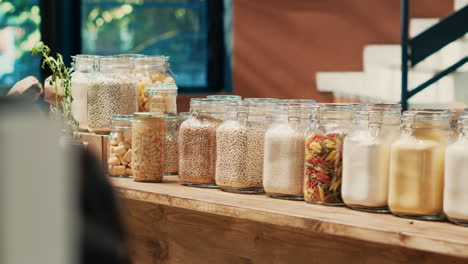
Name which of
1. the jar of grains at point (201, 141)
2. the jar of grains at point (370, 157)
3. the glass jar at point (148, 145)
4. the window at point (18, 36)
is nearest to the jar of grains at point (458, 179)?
the jar of grains at point (370, 157)

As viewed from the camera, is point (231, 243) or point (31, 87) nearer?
point (231, 243)

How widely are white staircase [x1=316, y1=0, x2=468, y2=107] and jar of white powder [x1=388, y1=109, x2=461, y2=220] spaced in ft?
9.17

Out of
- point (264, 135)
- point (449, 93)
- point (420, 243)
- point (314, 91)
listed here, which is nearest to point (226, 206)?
point (264, 135)

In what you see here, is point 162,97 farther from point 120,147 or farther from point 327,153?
point 327,153

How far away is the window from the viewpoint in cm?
454

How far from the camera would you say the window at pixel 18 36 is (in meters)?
4.54

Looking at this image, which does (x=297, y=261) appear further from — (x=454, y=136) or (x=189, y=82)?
(x=189, y=82)

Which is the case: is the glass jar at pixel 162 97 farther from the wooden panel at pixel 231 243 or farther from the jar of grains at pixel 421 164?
the jar of grains at pixel 421 164

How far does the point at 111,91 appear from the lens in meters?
1.88

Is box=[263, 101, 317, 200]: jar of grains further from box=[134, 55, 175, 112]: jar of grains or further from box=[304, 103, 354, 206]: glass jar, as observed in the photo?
box=[134, 55, 175, 112]: jar of grains

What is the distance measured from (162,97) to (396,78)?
2.80 m

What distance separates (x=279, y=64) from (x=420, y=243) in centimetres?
395

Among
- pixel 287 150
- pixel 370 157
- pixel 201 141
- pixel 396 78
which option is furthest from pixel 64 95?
pixel 396 78

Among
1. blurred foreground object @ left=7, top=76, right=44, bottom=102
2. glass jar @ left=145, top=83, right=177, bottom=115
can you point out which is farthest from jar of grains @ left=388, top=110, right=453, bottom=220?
blurred foreground object @ left=7, top=76, right=44, bottom=102
